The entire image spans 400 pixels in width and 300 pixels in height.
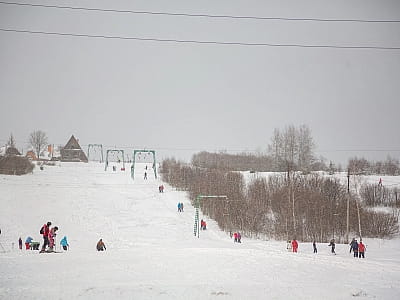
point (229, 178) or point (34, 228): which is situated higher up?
point (229, 178)

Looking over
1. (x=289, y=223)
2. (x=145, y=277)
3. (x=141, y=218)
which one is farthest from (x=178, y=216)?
(x=145, y=277)

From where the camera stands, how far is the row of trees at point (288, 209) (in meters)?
44.0

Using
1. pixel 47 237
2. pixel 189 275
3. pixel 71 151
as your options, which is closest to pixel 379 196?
pixel 47 237

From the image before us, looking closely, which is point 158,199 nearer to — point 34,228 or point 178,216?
point 178,216

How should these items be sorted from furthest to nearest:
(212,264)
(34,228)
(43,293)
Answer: (34,228) → (212,264) → (43,293)

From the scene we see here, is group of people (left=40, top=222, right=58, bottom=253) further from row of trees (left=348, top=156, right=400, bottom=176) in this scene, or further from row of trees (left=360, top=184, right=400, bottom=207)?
row of trees (left=348, top=156, right=400, bottom=176)

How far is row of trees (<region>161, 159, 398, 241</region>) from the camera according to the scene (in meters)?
44.0

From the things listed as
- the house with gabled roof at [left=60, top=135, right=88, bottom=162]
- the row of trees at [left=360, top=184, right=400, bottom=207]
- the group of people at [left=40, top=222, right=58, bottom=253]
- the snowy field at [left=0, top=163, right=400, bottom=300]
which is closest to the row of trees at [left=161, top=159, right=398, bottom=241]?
the row of trees at [left=360, top=184, right=400, bottom=207]

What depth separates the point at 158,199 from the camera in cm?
5156

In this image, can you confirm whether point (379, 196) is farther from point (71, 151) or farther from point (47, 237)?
point (71, 151)

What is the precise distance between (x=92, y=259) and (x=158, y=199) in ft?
119

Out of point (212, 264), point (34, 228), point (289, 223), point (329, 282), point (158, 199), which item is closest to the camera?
point (329, 282)

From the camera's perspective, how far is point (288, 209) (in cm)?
4597

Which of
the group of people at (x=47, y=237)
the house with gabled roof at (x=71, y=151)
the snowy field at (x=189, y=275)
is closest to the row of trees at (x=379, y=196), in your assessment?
the snowy field at (x=189, y=275)
